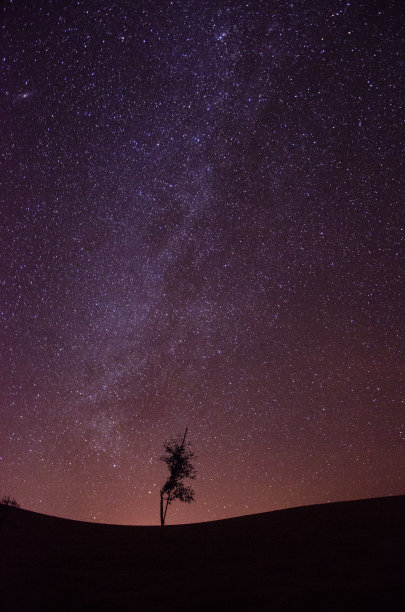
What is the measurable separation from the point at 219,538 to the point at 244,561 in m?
5.51

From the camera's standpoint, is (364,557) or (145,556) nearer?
(364,557)

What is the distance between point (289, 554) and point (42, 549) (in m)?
12.6

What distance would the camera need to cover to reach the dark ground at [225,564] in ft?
40.2

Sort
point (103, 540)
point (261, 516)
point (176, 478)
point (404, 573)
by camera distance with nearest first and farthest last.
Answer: point (404, 573)
point (103, 540)
point (261, 516)
point (176, 478)

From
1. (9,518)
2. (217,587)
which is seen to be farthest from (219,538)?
(9,518)

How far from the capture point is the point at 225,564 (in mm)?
16500

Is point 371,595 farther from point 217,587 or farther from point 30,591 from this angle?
point 30,591

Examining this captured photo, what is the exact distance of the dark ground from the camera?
12266 millimetres

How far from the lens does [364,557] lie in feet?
48.5

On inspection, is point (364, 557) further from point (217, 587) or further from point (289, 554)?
point (217, 587)

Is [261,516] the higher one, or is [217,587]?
[261,516]

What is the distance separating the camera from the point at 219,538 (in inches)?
853

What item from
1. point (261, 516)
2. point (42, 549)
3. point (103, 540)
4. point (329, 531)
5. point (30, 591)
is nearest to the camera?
point (30, 591)

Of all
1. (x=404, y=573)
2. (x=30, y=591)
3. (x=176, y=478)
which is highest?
(x=176, y=478)
